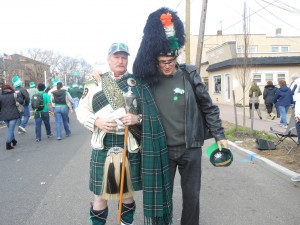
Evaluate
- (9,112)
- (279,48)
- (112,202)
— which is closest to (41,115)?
(9,112)

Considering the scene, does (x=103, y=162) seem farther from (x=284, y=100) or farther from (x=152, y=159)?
(x=284, y=100)

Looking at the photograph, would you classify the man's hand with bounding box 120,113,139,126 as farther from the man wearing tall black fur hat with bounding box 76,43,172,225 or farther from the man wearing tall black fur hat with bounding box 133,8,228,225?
the man wearing tall black fur hat with bounding box 133,8,228,225

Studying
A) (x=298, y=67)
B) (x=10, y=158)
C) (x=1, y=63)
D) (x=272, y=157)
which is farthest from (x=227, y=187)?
(x=1, y=63)

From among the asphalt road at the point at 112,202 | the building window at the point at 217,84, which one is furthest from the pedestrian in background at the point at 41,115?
the building window at the point at 217,84

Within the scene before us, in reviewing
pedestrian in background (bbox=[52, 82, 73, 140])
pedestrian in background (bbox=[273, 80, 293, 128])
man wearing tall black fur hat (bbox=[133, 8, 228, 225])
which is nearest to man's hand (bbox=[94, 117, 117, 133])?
man wearing tall black fur hat (bbox=[133, 8, 228, 225])

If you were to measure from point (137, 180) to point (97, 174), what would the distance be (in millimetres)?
372

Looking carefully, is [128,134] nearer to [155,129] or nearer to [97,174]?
[155,129]

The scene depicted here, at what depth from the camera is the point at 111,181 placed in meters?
2.67

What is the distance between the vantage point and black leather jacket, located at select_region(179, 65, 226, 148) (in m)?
2.66

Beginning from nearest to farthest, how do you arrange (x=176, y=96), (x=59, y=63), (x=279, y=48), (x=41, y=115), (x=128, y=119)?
(x=128, y=119) → (x=176, y=96) → (x=41, y=115) → (x=279, y=48) → (x=59, y=63)

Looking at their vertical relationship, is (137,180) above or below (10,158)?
above

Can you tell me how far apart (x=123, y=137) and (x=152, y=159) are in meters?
0.34

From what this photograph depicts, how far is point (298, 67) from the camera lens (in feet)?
71.7

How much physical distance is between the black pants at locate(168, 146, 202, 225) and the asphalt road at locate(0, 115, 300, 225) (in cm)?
78
